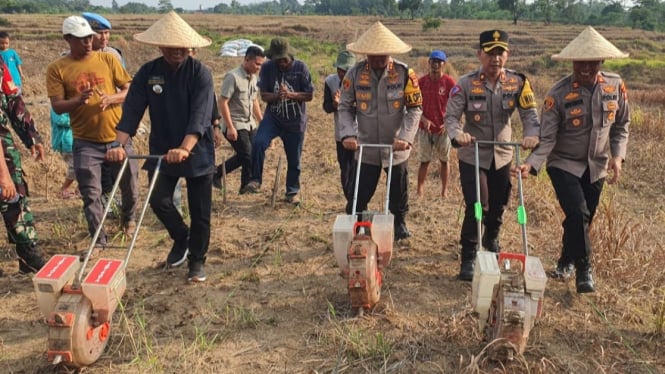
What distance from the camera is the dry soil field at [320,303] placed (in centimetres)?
325

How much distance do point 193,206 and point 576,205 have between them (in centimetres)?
283

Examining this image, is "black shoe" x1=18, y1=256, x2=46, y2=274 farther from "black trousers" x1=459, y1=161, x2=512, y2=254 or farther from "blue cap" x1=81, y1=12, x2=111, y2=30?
"black trousers" x1=459, y1=161, x2=512, y2=254

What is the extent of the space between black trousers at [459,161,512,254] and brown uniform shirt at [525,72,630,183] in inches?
13.3

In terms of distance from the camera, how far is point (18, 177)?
4.13 meters

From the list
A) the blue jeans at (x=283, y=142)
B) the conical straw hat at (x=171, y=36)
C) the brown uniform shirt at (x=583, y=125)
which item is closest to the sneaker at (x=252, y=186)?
the blue jeans at (x=283, y=142)

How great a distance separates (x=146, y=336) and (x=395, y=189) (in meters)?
2.35

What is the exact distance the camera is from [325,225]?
18.4ft

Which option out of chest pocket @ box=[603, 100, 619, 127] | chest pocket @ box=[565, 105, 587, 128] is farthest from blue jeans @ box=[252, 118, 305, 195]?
chest pocket @ box=[603, 100, 619, 127]

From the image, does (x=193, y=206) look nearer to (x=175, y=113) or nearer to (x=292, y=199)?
(x=175, y=113)

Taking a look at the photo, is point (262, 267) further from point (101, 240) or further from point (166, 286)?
point (101, 240)

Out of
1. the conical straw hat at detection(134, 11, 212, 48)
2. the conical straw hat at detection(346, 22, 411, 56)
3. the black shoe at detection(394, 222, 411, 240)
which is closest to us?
the conical straw hat at detection(134, 11, 212, 48)

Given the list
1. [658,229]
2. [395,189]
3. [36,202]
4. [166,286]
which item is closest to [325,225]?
[395,189]

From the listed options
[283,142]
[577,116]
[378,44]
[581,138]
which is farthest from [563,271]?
[283,142]

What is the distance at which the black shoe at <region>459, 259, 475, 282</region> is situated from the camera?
14.3 ft
